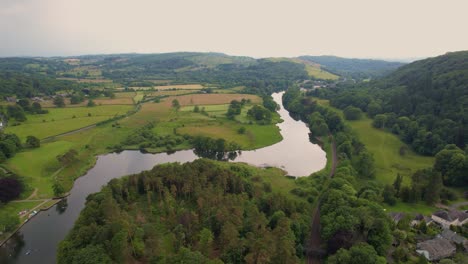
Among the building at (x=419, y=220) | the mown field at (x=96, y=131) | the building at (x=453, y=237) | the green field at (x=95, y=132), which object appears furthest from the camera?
the mown field at (x=96, y=131)

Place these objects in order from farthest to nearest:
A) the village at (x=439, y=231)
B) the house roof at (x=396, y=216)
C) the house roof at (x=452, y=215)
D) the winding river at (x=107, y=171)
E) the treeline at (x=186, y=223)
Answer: the house roof at (x=396, y=216) < the house roof at (x=452, y=215) < the winding river at (x=107, y=171) < the village at (x=439, y=231) < the treeline at (x=186, y=223)

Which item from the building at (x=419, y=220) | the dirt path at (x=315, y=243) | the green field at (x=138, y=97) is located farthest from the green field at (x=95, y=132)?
the building at (x=419, y=220)

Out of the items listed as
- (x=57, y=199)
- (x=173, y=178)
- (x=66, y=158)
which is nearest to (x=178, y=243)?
(x=173, y=178)

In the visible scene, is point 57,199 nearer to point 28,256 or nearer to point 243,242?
point 28,256

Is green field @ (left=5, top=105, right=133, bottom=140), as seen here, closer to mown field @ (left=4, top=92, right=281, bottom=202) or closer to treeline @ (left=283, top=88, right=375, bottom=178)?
mown field @ (left=4, top=92, right=281, bottom=202)

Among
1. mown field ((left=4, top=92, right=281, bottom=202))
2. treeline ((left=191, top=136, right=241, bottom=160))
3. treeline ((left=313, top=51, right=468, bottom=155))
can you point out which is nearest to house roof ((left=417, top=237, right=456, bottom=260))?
treeline ((left=313, top=51, right=468, bottom=155))

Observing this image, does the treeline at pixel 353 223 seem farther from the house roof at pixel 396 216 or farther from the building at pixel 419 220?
the building at pixel 419 220

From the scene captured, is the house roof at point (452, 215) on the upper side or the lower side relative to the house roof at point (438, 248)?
upper
